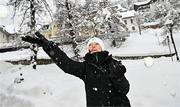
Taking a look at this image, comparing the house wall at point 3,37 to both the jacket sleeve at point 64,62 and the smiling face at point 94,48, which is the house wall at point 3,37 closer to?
the jacket sleeve at point 64,62

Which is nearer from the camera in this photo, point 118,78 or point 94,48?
point 118,78

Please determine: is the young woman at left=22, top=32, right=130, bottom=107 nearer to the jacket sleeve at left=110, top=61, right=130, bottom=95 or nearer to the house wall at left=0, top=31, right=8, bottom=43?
the jacket sleeve at left=110, top=61, right=130, bottom=95

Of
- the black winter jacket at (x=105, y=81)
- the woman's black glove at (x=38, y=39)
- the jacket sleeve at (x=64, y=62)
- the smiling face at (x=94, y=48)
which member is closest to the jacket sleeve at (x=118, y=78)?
the black winter jacket at (x=105, y=81)

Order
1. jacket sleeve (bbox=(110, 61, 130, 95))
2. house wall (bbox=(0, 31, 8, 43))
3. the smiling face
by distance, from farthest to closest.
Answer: house wall (bbox=(0, 31, 8, 43)) < the smiling face < jacket sleeve (bbox=(110, 61, 130, 95))

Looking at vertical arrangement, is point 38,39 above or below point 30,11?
below

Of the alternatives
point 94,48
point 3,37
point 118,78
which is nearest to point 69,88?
point 94,48

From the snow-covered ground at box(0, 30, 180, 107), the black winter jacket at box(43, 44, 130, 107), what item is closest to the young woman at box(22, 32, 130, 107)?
the black winter jacket at box(43, 44, 130, 107)

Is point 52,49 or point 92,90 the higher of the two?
point 52,49

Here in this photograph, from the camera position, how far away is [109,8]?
4378 centimetres

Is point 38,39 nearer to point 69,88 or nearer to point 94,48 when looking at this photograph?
point 94,48

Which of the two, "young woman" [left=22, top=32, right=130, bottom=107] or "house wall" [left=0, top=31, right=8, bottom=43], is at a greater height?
"house wall" [left=0, top=31, right=8, bottom=43]

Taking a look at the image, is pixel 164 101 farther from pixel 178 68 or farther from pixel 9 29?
pixel 9 29

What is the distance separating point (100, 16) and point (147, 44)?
27.5ft

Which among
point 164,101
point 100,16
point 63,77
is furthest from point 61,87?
point 100,16
